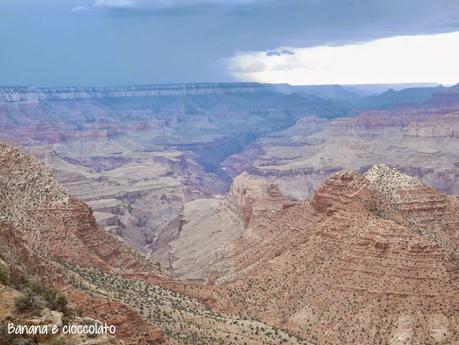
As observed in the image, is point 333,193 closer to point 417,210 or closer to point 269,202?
point 417,210

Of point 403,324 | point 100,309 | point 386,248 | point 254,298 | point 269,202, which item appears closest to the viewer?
point 100,309

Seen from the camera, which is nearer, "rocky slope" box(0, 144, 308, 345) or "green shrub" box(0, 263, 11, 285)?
"green shrub" box(0, 263, 11, 285)

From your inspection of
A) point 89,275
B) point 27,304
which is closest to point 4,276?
point 27,304

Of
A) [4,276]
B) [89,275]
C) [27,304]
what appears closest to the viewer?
[27,304]

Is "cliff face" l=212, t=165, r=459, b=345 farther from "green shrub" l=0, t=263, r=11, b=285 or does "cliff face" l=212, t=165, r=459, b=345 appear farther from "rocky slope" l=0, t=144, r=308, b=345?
"green shrub" l=0, t=263, r=11, b=285

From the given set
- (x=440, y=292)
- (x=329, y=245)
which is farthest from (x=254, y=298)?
(x=440, y=292)

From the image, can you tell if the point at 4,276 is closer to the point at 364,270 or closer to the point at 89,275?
the point at 89,275

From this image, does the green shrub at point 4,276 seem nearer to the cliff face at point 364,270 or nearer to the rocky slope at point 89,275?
the rocky slope at point 89,275

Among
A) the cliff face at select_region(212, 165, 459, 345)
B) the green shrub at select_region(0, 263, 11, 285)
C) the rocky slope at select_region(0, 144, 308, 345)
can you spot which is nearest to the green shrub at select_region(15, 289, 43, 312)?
the rocky slope at select_region(0, 144, 308, 345)

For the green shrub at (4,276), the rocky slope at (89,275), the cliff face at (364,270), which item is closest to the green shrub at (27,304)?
the rocky slope at (89,275)
